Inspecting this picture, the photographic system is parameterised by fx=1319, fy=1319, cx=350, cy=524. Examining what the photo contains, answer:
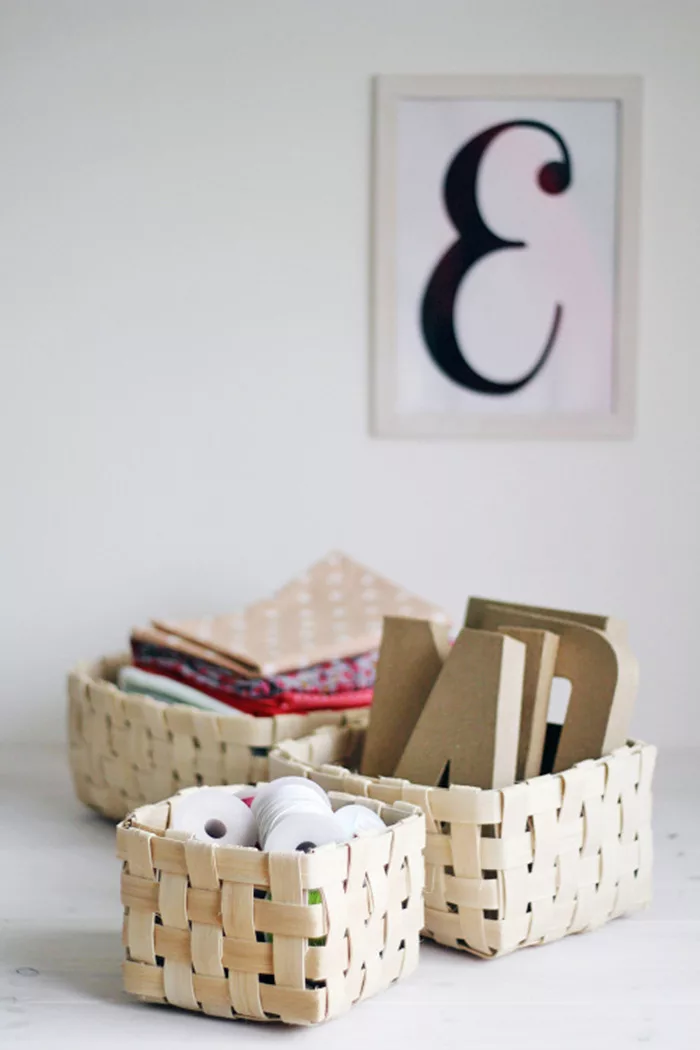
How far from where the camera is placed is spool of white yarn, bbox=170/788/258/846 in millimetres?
1134

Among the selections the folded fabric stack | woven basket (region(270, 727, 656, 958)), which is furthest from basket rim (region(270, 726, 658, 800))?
the folded fabric stack

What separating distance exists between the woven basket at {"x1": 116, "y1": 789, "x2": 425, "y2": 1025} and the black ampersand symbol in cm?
111

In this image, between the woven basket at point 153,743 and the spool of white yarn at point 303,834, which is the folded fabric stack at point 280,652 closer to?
the woven basket at point 153,743

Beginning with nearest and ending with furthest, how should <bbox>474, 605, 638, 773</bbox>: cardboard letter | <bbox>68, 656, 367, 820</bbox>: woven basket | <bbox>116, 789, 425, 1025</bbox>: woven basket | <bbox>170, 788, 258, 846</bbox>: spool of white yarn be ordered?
<bbox>116, 789, 425, 1025</bbox>: woven basket → <bbox>170, 788, 258, 846</bbox>: spool of white yarn → <bbox>474, 605, 638, 773</bbox>: cardboard letter → <bbox>68, 656, 367, 820</bbox>: woven basket

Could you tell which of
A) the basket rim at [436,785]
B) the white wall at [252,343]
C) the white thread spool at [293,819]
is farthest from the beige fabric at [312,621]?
the white thread spool at [293,819]

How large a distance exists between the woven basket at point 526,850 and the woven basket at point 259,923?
0.09m

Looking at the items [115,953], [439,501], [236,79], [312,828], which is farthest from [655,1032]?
[236,79]

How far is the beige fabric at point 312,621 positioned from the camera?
1.59m

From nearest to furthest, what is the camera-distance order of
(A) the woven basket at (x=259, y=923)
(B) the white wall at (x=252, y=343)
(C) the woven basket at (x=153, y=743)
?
(A) the woven basket at (x=259, y=923)
(C) the woven basket at (x=153, y=743)
(B) the white wall at (x=252, y=343)

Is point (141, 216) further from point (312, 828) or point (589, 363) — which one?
point (312, 828)

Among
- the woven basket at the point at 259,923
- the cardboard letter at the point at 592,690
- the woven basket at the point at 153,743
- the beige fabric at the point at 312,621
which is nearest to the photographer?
the woven basket at the point at 259,923

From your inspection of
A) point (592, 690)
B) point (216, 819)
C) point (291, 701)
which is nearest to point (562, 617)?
point (592, 690)

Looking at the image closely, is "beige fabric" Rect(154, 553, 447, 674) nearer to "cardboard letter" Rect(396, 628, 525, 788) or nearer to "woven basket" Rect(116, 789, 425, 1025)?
"cardboard letter" Rect(396, 628, 525, 788)

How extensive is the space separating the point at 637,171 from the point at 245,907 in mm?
1446
